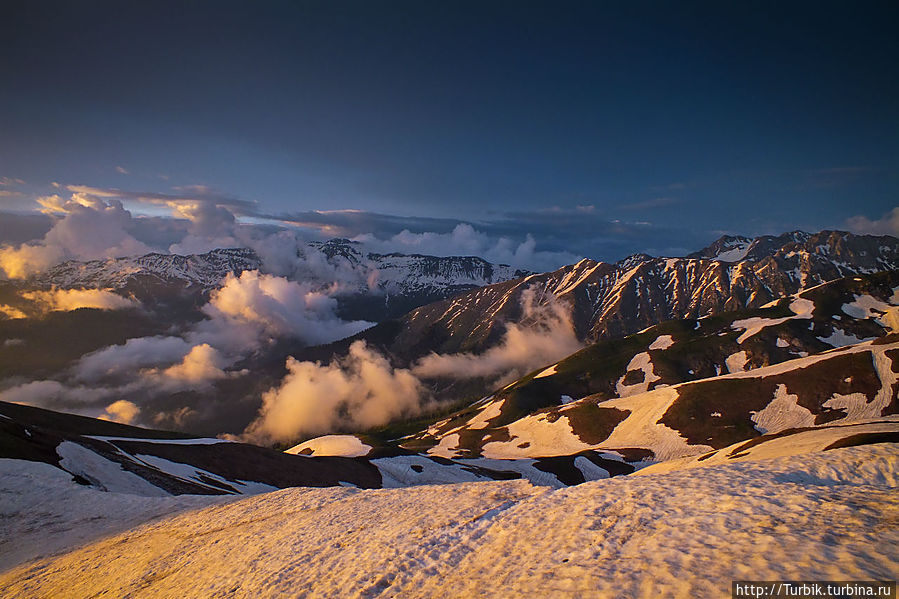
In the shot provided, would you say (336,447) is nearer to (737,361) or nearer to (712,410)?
(712,410)

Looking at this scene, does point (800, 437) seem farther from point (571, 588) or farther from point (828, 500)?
point (571, 588)

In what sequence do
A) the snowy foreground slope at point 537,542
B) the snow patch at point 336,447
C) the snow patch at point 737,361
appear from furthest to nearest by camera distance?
the snow patch at point 737,361 < the snow patch at point 336,447 < the snowy foreground slope at point 537,542

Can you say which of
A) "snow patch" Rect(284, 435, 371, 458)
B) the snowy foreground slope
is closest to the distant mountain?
"snow patch" Rect(284, 435, 371, 458)

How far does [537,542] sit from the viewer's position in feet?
44.2

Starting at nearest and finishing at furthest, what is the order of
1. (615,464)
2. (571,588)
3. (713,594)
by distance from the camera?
(713,594) → (571,588) → (615,464)

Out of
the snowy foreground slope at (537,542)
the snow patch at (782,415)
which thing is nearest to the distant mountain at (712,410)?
the snow patch at (782,415)

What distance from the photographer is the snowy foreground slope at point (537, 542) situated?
9.88m

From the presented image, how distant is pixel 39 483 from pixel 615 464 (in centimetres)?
9930

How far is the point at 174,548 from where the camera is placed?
20.3 m

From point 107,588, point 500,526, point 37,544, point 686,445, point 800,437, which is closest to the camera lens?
point 500,526

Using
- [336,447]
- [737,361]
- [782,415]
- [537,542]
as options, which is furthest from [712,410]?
[537,542]

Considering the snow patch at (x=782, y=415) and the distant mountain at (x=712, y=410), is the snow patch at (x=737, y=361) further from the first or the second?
the snow patch at (x=782, y=415)

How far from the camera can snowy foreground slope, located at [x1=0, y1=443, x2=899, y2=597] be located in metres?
9.88

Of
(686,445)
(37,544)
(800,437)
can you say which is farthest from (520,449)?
(37,544)
